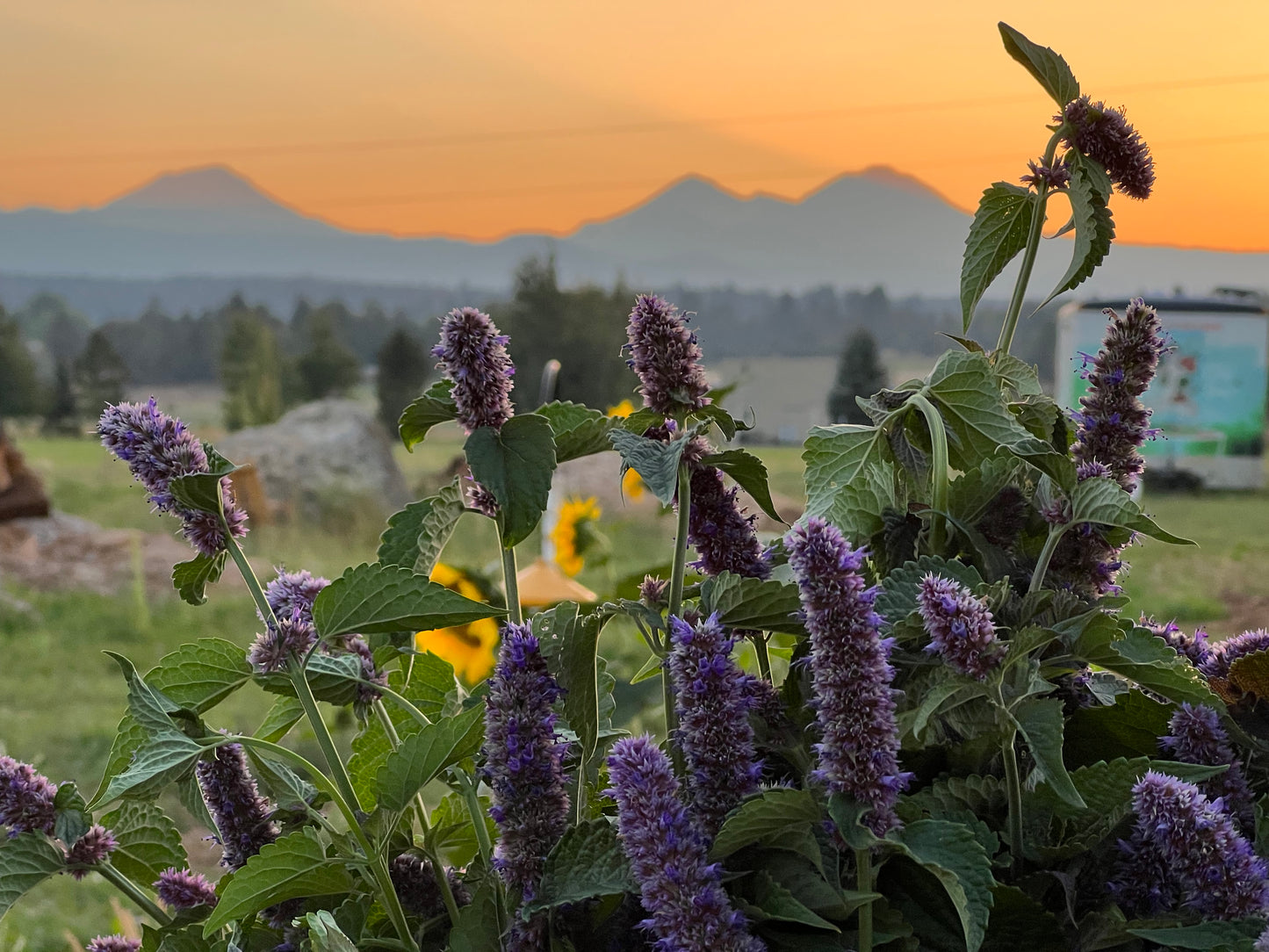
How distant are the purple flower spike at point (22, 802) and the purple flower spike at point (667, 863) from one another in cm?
22

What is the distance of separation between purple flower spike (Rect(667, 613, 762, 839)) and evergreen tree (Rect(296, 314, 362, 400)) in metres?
10.6

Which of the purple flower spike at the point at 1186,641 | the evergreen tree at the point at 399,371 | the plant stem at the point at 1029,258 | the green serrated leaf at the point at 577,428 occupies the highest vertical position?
the plant stem at the point at 1029,258

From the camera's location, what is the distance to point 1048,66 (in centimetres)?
Result: 42

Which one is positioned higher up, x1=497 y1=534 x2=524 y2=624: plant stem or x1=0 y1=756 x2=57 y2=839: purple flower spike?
x1=497 y1=534 x2=524 y2=624: plant stem

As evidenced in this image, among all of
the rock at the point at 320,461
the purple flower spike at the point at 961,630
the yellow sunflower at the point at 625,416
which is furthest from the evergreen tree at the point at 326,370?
the purple flower spike at the point at 961,630

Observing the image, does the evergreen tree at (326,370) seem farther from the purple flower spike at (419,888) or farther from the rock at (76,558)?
the purple flower spike at (419,888)

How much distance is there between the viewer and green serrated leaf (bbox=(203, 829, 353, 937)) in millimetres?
320

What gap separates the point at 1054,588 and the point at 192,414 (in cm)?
969

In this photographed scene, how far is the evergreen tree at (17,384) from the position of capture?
955 cm

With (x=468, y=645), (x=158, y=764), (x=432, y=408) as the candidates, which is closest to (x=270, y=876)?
(x=158, y=764)

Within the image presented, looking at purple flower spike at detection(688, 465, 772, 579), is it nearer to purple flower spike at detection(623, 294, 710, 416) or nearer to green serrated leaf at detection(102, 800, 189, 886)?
purple flower spike at detection(623, 294, 710, 416)

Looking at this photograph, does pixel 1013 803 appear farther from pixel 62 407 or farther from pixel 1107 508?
pixel 62 407

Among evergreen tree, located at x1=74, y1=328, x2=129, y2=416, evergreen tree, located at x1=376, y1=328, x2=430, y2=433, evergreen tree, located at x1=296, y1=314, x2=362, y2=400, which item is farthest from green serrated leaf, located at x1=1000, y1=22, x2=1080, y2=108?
evergreen tree, located at x1=296, y1=314, x2=362, y2=400

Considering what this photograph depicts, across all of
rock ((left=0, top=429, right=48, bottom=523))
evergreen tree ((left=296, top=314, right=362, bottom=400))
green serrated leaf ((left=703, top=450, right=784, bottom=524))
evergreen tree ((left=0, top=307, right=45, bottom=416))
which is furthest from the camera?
evergreen tree ((left=296, top=314, right=362, bottom=400))
